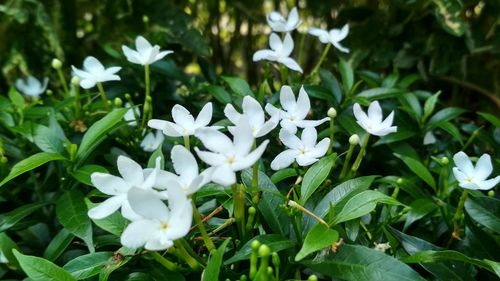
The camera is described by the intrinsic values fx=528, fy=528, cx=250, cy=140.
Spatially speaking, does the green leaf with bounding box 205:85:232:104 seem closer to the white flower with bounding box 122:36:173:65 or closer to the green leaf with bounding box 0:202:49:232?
the white flower with bounding box 122:36:173:65

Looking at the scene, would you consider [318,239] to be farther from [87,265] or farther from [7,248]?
[7,248]

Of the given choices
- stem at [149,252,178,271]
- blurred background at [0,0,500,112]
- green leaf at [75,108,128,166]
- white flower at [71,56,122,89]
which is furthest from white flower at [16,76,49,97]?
stem at [149,252,178,271]

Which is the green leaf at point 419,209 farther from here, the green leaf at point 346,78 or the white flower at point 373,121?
the green leaf at point 346,78

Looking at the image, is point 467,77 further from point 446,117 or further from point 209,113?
point 209,113

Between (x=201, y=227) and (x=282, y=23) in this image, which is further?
(x=282, y=23)

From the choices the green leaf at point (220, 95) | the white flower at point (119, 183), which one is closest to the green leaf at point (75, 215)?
the white flower at point (119, 183)

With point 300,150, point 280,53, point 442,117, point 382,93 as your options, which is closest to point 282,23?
point 280,53
